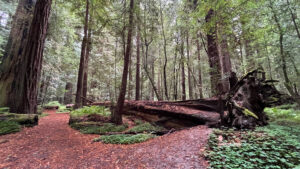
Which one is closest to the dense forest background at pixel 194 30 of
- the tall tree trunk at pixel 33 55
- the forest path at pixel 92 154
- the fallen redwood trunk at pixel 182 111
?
the fallen redwood trunk at pixel 182 111

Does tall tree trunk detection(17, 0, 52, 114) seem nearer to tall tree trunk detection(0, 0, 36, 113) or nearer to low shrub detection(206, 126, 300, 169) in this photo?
tall tree trunk detection(0, 0, 36, 113)

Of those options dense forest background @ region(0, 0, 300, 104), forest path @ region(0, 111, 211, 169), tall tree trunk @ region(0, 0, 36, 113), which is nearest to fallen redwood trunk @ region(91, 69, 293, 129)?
dense forest background @ region(0, 0, 300, 104)

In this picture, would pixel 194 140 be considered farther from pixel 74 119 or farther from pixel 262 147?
pixel 74 119

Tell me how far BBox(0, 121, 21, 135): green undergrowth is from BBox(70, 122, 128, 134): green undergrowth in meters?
1.92

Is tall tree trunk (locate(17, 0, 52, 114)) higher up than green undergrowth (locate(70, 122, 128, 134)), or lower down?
higher up

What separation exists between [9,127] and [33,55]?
313 cm

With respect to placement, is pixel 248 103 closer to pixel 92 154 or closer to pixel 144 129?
pixel 144 129

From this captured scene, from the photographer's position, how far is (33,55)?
5.81 metres

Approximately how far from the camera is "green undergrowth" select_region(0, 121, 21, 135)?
4398 mm

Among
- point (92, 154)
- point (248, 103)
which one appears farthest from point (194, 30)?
point (92, 154)

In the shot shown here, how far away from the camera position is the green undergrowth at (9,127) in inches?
173

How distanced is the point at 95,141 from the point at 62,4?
940cm

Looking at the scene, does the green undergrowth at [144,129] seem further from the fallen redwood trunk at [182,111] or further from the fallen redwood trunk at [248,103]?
the fallen redwood trunk at [248,103]

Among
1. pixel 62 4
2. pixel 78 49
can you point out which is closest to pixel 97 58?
pixel 78 49
